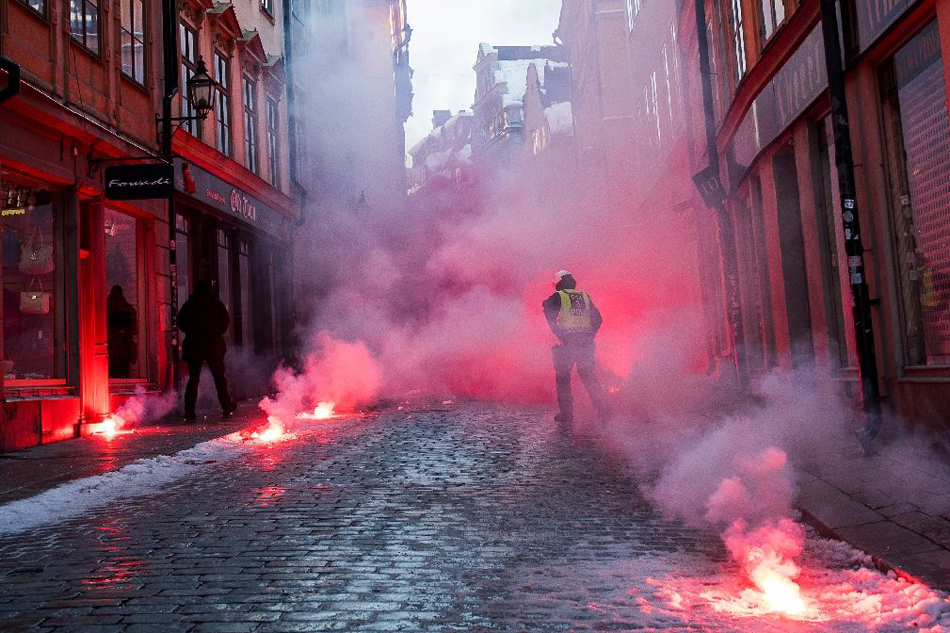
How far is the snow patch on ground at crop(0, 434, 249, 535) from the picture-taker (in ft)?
19.0

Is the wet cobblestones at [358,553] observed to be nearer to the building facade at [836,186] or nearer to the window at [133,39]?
the building facade at [836,186]

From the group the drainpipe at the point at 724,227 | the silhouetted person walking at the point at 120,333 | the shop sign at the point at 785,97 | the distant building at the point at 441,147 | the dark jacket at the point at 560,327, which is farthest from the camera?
the distant building at the point at 441,147

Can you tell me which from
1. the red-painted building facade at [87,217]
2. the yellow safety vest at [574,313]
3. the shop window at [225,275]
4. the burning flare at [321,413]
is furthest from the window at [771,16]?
the shop window at [225,275]

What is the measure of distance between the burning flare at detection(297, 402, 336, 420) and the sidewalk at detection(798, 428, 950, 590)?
704 cm

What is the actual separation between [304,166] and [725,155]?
42.8ft

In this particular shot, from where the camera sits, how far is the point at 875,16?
765 cm

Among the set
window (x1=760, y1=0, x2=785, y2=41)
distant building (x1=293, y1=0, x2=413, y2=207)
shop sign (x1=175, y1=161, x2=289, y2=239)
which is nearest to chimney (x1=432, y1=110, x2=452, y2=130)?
distant building (x1=293, y1=0, x2=413, y2=207)

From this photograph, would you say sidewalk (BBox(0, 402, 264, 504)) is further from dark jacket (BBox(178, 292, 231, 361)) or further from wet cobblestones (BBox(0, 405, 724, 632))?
wet cobblestones (BBox(0, 405, 724, 632))

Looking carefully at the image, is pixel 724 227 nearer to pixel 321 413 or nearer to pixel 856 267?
pixel 321 413

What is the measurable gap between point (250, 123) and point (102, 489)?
14642mm

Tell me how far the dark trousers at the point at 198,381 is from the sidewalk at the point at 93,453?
11.1 inches

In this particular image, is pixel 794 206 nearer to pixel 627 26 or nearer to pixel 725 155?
pixel 725 155

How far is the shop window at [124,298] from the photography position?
43.3ft

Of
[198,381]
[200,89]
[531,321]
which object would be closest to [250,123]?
[200,89]
